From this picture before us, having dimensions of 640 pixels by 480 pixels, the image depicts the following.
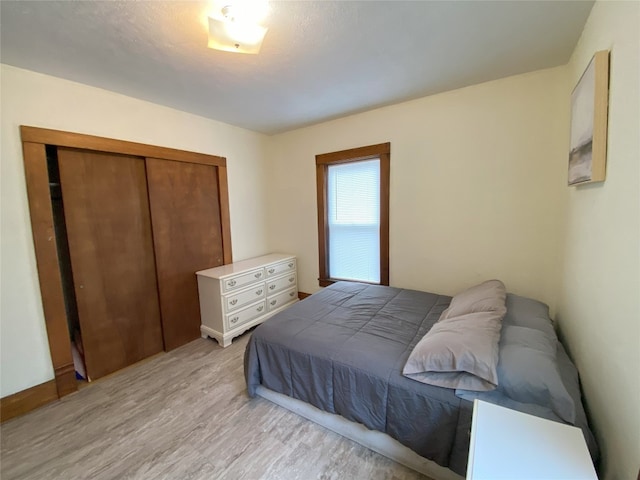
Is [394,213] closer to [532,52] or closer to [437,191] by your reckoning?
[437,191]

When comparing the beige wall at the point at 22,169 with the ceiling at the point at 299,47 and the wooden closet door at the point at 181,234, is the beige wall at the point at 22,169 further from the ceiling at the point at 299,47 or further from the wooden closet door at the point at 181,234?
the wooden closet door at the point at 181,234

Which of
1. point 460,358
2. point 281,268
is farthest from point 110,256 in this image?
point 460,358

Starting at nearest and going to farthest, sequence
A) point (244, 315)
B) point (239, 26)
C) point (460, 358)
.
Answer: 1. point (460, 358)
2. point (239, 26)
3. point (244, 315)

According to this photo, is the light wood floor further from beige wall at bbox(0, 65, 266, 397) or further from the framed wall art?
the framed wall art

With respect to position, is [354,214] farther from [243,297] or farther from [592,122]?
[592,122]

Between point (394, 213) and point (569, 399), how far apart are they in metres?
2.01

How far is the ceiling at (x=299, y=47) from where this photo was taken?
137cm

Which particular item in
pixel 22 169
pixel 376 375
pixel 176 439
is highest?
pixel 22 169

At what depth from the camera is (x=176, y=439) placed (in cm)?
166

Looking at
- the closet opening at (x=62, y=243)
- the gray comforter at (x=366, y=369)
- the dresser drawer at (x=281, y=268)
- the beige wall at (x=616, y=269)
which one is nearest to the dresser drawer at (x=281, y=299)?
the dresser drawer at (x=281, y=268)

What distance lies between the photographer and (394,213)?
9.27 ft

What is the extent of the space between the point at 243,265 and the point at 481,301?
95.6 inches

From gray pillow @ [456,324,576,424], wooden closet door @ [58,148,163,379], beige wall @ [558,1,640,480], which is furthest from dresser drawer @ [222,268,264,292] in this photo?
beige wall @ [558,1,640,480]

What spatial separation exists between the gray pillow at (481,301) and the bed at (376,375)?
11 centimetres
